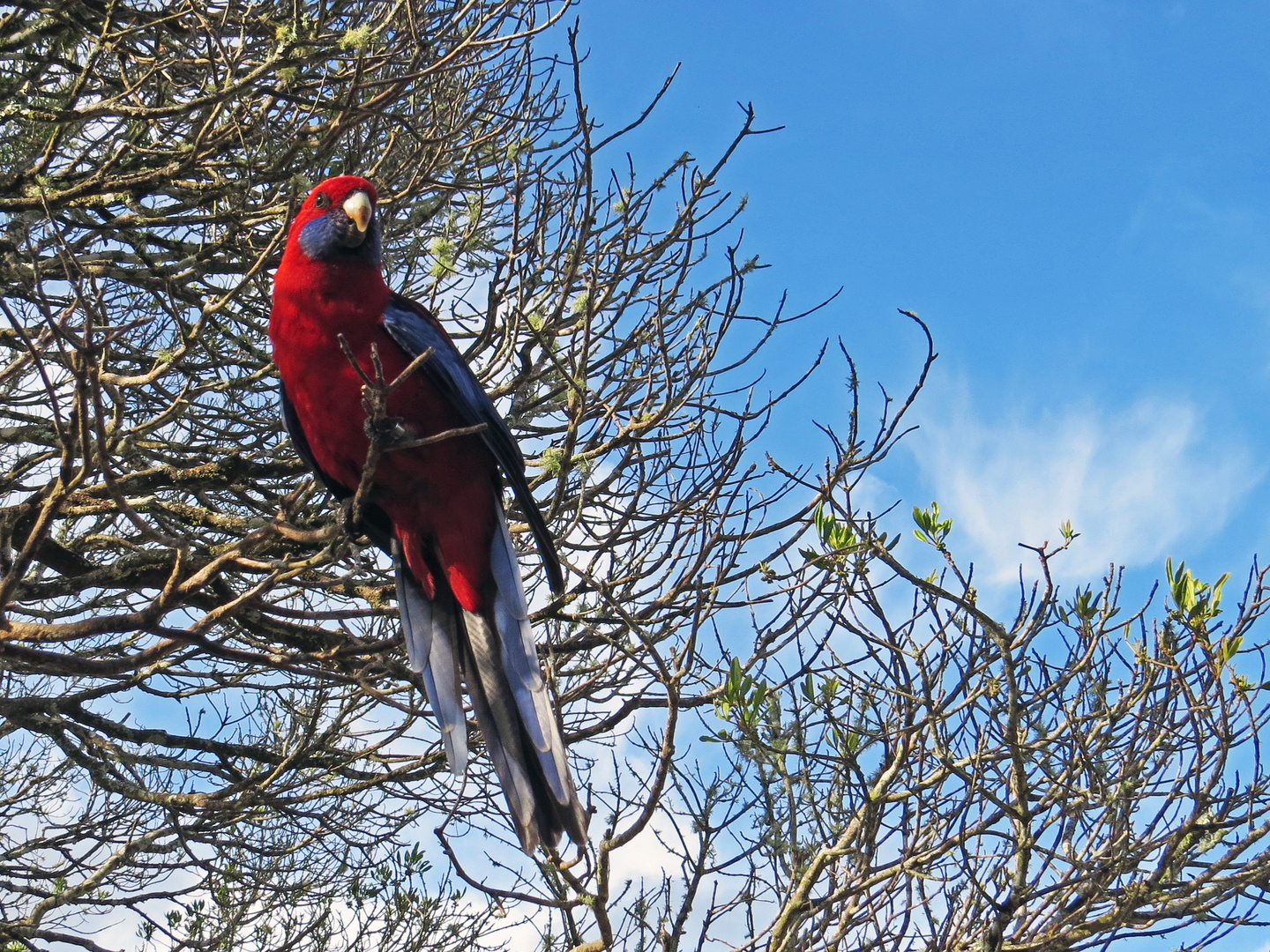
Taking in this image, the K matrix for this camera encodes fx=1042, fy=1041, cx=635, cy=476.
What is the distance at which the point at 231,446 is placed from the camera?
17.4ft

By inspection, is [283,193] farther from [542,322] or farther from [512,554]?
[512,554]

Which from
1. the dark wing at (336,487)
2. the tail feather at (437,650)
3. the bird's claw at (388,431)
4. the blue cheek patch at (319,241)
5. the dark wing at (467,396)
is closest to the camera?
the bird's claw at (388,431)

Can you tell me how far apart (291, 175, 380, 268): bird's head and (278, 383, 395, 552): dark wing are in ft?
1.80

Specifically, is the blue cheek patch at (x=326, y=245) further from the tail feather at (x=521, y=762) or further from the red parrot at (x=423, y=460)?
the tail feather at (x=521, y=762)

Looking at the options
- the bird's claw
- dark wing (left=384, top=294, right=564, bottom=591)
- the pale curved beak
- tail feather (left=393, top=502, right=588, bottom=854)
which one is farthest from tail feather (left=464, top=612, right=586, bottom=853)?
the pale curved beak

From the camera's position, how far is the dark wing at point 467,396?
3674 mm

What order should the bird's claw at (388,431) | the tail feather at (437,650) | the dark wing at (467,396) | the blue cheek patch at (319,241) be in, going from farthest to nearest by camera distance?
the blue cheek patch at (319,241) → the dark wing at (467,396) → the tail feather at (437,650) → the bird's claw at (388,431)

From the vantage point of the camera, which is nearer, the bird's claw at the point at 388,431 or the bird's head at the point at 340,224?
the bird's claw at the point at 388,431

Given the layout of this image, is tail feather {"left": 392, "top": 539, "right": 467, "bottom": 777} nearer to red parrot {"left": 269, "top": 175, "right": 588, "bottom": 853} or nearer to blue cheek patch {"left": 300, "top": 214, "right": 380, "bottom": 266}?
red parrot {"left": 269, "top": 175, "right": 588, "bottom": 853}

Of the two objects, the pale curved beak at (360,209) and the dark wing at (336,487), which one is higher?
the pale curved beak at (360,209)

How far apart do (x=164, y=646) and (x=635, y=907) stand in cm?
183

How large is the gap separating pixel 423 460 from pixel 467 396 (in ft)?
0.92

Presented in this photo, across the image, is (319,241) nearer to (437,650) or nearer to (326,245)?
(326,245)

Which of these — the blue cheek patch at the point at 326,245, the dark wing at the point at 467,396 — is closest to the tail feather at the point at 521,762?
the dark wing at the point at 467,396
